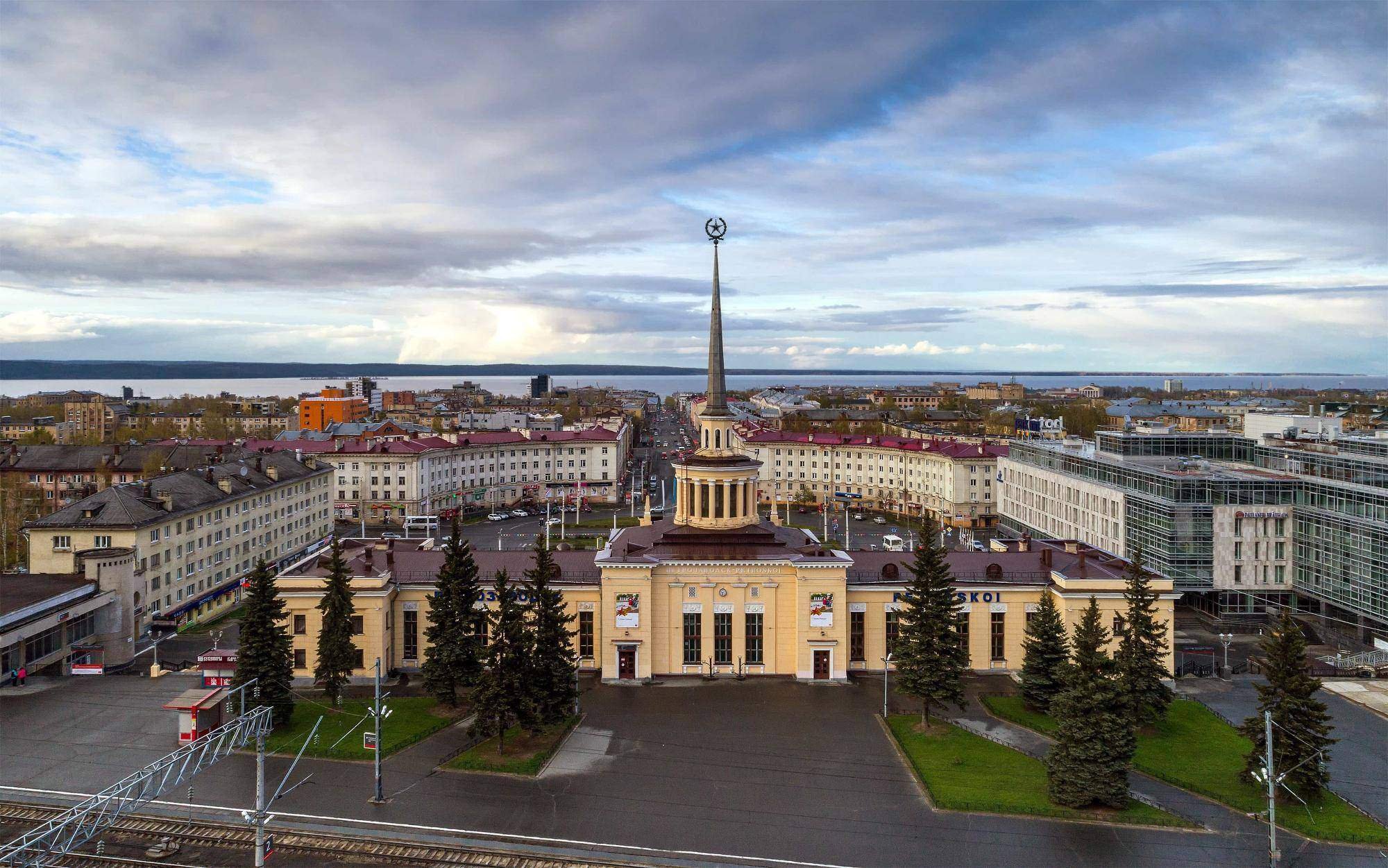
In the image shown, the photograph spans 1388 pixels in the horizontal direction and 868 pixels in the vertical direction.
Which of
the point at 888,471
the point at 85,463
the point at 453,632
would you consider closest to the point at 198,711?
the point at 453,632

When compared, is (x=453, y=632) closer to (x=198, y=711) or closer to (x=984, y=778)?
(x=198, y=711)

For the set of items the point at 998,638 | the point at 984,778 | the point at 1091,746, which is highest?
the point at 1091,746

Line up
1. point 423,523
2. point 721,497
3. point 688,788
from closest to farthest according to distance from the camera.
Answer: point 688,788 → point 721,497 → point 423,523

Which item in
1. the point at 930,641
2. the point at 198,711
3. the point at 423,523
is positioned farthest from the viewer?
the point at 423,523

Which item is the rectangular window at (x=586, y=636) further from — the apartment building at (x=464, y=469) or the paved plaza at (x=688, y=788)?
the apartment building at (x=464, y=469)

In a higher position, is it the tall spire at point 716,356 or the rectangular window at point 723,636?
the tall spire at point 716,356

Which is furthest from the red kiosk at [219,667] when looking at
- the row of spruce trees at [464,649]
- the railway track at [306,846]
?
the railway track at [306,846]

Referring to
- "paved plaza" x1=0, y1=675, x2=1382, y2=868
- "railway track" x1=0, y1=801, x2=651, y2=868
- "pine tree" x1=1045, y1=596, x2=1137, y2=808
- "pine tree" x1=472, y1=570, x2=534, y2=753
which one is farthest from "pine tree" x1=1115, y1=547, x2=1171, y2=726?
"pine tree" x1=472, y1=570, x2=534, y2=753
